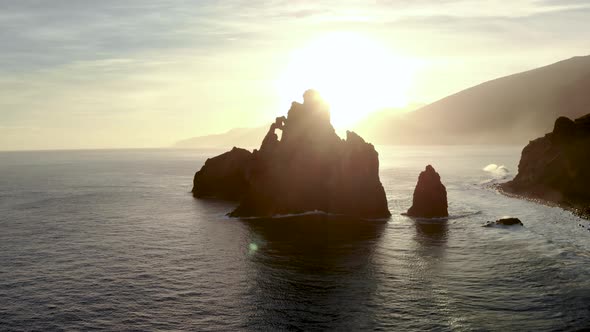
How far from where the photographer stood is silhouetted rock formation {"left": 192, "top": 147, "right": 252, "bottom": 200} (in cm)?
12769

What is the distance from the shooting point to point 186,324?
4312cm

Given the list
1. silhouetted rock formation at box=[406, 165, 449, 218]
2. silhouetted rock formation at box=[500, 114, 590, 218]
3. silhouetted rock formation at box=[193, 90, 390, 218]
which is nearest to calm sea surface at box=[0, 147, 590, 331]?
silhouetted rock formation at box=[406, 165, 449, 218]

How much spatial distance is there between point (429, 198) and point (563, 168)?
40964 mm

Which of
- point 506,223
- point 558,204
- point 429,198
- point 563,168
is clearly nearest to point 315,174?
point 429,198

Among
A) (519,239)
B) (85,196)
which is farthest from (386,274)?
(85,196)

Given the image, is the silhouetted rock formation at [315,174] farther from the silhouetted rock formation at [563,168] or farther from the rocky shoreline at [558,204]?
the silhouetted rock formation at [563,168]

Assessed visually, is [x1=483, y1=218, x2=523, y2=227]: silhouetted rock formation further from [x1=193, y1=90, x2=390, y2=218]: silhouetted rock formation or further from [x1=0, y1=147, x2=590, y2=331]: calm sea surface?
[x1=193, y1=90, x2=390, y2=218]: silhouetted rock formation

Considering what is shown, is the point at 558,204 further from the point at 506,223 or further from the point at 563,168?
the point at 506,223

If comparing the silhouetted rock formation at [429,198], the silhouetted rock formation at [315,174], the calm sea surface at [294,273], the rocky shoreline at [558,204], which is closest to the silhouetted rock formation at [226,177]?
the calm sea surface at [294,273]

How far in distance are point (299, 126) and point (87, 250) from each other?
4611 centimetres

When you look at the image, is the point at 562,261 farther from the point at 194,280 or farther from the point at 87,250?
the point at 87,250

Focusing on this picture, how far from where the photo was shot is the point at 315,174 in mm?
96062

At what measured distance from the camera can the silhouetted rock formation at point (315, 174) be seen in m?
93.8

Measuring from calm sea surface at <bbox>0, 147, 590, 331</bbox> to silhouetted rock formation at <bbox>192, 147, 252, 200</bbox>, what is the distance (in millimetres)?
27131
